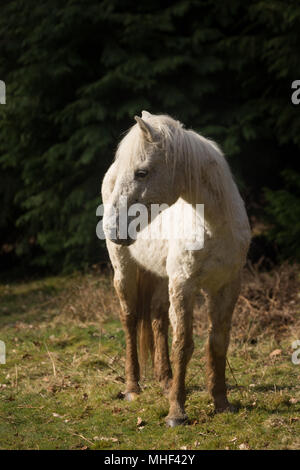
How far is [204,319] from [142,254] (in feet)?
7.16

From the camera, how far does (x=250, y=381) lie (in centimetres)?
470

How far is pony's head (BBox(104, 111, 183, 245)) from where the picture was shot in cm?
322

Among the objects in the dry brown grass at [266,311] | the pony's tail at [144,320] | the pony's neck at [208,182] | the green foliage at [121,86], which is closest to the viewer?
the pony's neck at [208,182]

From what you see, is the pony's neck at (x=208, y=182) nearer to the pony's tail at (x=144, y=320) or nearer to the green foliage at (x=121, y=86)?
the pony's tail at (x=144, y=320)

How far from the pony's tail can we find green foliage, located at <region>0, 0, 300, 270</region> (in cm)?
358

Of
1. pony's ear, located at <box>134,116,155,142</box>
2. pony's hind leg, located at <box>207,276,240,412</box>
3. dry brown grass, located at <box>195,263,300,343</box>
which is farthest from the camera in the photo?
dry brown grass, located at <box>195,263,300,343</box>

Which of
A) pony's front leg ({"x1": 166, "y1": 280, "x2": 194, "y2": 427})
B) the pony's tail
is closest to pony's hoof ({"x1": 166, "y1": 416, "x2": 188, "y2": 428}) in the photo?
pony's front leg ({"x1": 166, "y1": 280, "x2": 194, "y2": 427})

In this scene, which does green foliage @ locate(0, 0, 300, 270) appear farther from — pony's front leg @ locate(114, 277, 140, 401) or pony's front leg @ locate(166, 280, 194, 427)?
pony's front leg @ locate(166, 280, 194, 427)

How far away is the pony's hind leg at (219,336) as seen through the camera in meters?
3.77

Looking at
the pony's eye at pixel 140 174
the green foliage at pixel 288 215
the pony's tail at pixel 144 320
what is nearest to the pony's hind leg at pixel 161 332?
the pony's tail at pixel 144 320

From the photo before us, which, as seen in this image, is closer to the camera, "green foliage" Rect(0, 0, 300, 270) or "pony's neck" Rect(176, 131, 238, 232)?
"pony's neck" Rect(176, 131, 238, 232)

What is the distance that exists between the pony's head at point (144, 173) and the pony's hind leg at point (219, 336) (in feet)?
2.81

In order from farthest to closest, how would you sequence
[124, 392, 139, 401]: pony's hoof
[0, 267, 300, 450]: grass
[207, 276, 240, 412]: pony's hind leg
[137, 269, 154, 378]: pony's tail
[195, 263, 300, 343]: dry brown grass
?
1. [195, 263, 300, 343]: dry brown grass
2. [137, 269, 154, 378]: pony's tail
3. [124, 392, 139, 401]: pony's hoof
4. [207, 276, 240, 412]: pony's hind leg
5. [0, 267, 300, 450]: grass

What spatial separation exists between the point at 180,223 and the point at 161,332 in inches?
48.3
